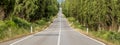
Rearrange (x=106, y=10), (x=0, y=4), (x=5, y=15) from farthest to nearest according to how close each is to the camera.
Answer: (x=106, y=10) → (x=5, y=15) → (x=0, y=4)

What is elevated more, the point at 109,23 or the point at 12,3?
the point at 12,3

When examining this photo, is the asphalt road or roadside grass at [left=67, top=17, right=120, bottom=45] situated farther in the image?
roadside grass at [left=67, top=17, right=120, bottom=45]

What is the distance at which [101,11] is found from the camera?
177ft

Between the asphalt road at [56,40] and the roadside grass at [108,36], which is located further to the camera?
the roadside grass at [108,36]

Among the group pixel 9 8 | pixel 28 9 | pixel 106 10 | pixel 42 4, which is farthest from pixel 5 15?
pixel 42 4

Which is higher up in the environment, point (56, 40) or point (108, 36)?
point (56, 40)

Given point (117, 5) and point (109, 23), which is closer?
point (117, 5)

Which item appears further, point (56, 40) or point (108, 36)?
point (108, 36)

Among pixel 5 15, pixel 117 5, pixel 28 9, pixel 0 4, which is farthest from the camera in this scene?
pixel 28 9

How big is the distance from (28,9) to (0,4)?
28.4 metres

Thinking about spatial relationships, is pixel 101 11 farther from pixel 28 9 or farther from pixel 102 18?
pixel 28 9

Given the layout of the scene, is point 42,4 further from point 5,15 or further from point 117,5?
point 5,15

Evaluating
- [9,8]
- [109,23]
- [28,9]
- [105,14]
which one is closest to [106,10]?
[105,14]

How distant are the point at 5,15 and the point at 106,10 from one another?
20844 mm
